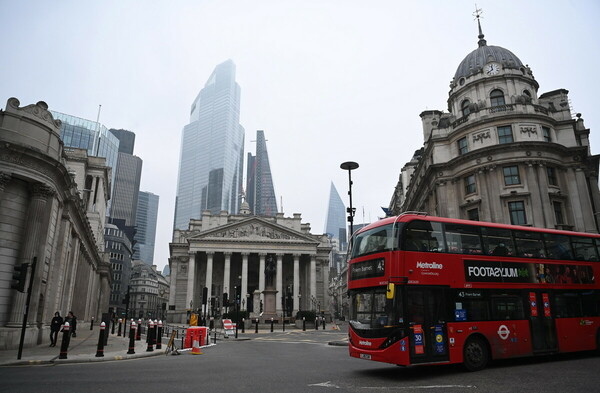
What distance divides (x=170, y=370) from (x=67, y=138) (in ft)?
449

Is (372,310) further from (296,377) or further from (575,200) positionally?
(575,200)

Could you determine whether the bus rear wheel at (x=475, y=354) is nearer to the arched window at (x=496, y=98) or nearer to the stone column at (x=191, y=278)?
the arched window at (x=496, y=98)

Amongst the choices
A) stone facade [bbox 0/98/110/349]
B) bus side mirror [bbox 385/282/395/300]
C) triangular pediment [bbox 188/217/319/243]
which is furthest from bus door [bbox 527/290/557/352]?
triangular pediment [bbox 188/217/319/243]

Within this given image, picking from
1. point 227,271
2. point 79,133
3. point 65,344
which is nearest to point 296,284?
point 227,271

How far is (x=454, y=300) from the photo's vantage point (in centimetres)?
1119

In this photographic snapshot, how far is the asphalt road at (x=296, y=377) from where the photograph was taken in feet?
28.0

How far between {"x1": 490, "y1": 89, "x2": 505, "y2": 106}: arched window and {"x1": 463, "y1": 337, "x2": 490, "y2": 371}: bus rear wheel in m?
30.4

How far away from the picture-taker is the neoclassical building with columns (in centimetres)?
7150

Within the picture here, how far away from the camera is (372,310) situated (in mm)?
10898

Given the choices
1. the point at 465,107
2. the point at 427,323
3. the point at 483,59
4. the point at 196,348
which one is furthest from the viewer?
the point at 483,59

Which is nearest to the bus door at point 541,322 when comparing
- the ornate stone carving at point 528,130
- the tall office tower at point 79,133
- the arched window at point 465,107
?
the ornate stone carving at point 528,130

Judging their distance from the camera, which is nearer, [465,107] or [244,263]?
[465,107]

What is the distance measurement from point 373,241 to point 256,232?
63214 millimetres

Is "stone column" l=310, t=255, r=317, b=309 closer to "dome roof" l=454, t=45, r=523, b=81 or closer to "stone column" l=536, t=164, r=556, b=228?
"dome roof" l=454, t=45, r=523, b=81
